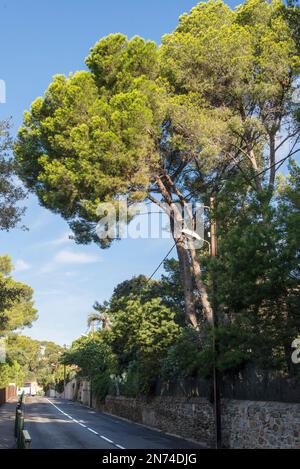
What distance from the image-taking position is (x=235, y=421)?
18281 mm

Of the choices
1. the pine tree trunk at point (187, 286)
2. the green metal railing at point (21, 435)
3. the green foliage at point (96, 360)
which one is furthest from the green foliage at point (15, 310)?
the green metal railing at point (21, 435)

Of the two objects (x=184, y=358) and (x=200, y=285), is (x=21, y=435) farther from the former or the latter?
(x=200, y=285)

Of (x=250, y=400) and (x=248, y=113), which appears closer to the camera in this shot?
(x=250, y=400)

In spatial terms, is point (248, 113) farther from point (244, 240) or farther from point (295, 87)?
point (244, 240)

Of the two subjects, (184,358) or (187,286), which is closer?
(184,358)

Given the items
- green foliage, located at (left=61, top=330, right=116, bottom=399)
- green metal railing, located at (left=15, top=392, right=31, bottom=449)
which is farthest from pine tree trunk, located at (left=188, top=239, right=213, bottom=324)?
green foliage, located at (left=61, top=330, right=116, bottom=399)

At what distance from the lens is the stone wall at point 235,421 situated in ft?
48.9

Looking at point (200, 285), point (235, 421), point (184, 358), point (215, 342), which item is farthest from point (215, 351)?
point (200, 285)

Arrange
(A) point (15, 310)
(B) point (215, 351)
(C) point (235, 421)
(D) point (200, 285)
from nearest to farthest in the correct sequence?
1. (B) point (215, 351)
2. (C) point (235, 421)
3. (D) point (200, 285)
4. (A) point (15, 310)

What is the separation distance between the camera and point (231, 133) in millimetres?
24062

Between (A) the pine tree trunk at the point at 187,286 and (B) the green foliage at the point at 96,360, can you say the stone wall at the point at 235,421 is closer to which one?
(A) the pine tree trunk at the point at 187,286

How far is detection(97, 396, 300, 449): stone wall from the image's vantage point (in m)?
14.9
